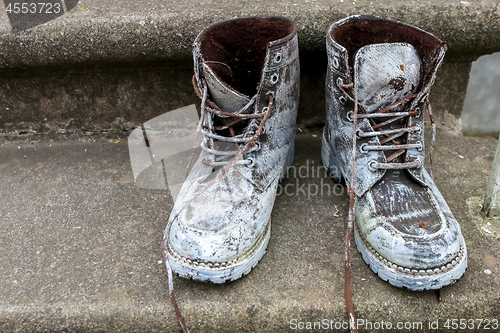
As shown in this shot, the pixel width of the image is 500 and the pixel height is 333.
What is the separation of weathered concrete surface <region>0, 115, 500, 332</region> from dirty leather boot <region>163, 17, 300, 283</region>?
0.09 meters

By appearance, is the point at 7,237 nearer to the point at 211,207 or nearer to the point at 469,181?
the point at 211,207

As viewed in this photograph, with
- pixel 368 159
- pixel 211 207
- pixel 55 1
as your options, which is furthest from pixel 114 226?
pixel 55 1

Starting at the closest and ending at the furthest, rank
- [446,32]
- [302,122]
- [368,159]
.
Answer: [368,159] → [446,32] → [302,122]

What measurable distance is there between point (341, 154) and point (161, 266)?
0.63 m

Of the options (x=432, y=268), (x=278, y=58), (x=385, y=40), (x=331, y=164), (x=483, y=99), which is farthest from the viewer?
(x=483, y=99)

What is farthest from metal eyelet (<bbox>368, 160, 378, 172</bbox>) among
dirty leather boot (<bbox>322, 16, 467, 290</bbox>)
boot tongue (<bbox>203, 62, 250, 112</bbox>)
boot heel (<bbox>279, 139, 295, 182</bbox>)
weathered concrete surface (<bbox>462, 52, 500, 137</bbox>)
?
weathered concrete surface (<bbox>462, 52, 500, 137</bbox>)

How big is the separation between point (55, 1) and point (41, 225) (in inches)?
35.4

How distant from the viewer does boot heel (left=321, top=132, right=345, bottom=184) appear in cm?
126

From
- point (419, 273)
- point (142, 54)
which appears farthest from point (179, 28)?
point (419, 273)

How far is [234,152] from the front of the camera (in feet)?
3.52

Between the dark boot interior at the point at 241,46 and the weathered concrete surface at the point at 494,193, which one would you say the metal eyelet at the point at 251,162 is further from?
the weathered concrete surface at the point at 494,193

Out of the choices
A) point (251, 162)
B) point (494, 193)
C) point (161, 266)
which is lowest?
point (161, 266)

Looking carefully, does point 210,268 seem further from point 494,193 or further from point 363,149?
point 494,193

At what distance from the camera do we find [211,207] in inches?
39.4
